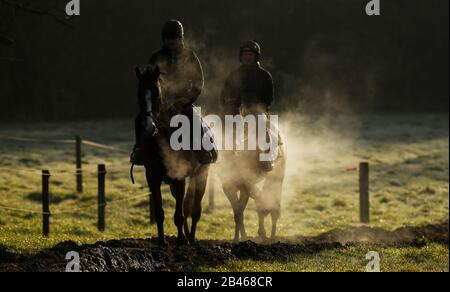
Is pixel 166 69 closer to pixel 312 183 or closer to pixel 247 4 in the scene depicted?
pixel 312 183

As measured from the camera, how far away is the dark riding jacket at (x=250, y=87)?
14.7 meters

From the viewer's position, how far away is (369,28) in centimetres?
5644

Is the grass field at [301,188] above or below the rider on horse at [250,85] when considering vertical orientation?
below

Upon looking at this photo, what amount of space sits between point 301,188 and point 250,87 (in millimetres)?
13275

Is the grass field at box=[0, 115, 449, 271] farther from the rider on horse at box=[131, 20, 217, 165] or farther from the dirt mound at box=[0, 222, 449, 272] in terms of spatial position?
the rider on horse at box=[131, 20, 217, 165]

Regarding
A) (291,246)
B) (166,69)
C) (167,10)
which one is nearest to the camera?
(166,69)

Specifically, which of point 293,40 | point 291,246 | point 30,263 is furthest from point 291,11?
point 30,263

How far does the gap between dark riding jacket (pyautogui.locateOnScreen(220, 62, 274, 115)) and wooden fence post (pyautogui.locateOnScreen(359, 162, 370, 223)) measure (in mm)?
7473

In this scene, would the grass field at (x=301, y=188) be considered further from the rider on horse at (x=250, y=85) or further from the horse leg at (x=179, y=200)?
the rider on horse at (x=250, y=85)

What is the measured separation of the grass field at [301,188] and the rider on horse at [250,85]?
319 centimetres

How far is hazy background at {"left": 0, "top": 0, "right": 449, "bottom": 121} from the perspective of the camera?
45.8 metres

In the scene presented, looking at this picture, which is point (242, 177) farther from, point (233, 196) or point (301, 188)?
point (301, 188)

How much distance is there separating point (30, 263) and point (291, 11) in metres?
45.2

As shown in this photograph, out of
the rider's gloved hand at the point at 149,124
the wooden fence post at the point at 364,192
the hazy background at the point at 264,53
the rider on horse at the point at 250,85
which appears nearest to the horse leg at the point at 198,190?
the rider on horse at the point at 250,85
